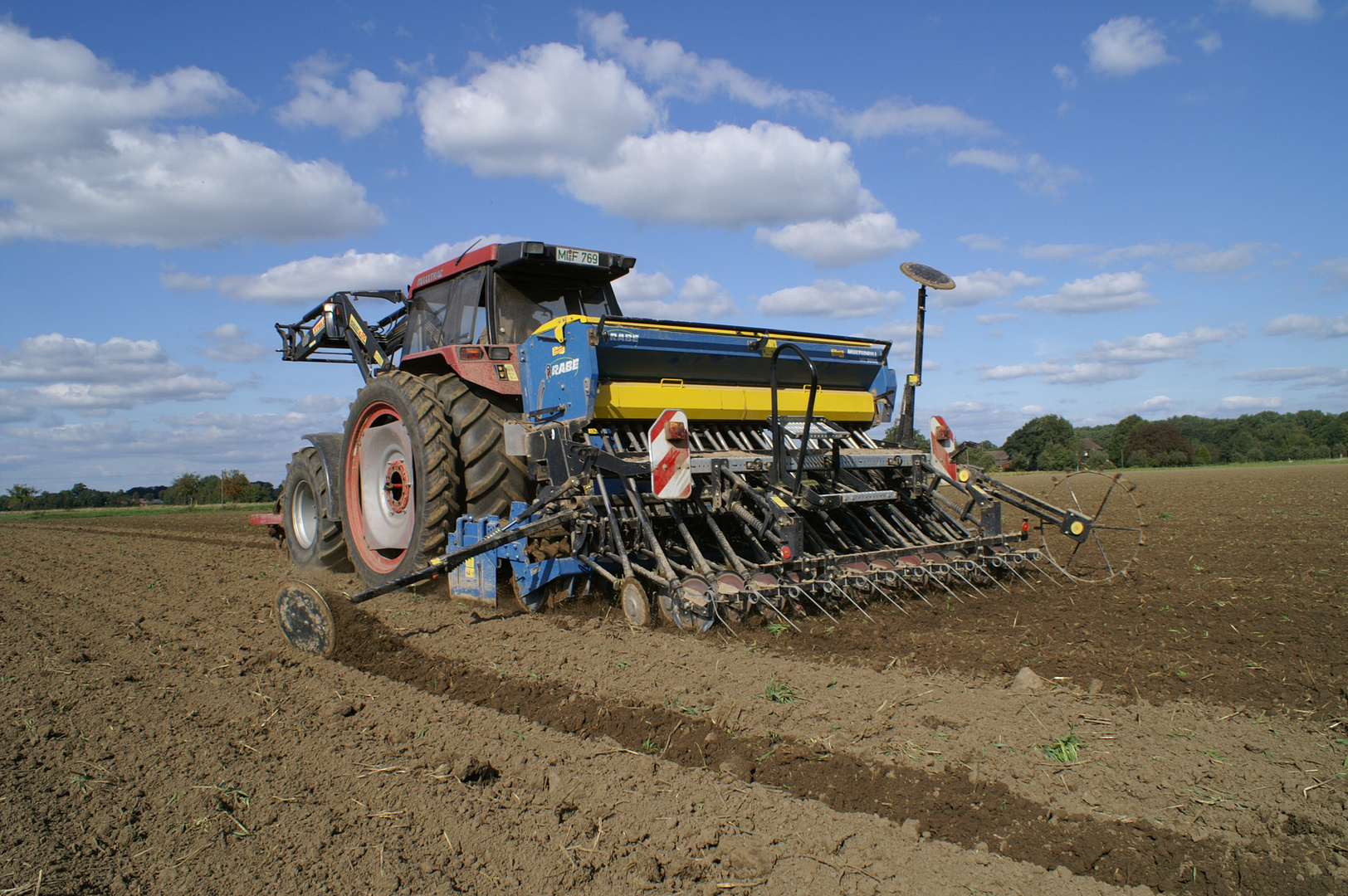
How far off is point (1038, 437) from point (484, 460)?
67.5 meters

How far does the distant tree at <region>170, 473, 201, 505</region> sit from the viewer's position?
34.8 metres

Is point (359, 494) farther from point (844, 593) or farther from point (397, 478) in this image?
point (844, 593)

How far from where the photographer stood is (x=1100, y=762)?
2689 millimetres

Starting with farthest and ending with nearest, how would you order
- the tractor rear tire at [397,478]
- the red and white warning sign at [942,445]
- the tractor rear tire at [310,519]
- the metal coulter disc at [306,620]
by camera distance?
the tractor rear tire at [310,519]
the red and white warning sign at [942,445]
the tractor rear tire at [397,478]
the metal coulter disc at [306,620]

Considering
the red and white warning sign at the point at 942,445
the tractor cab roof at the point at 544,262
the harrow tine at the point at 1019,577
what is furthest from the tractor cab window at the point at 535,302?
the harrow tine at the point at 1019,577

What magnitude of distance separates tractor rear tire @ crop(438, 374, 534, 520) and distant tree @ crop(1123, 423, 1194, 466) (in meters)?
63.9

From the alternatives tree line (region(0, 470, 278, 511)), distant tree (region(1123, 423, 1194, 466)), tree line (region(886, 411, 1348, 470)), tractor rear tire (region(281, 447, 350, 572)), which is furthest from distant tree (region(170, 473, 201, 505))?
distant tree (region(1123, 423, 1194, 466))

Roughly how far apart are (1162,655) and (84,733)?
4.79m

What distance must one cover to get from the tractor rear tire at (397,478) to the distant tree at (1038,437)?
6377 cm

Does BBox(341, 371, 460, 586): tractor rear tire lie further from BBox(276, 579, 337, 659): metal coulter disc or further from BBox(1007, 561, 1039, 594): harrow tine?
BBox(1007, 561, 1039, 594): harrow tine

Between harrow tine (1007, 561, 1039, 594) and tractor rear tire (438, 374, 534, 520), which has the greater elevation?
tractor rear tire (438, 374, 534, 520)

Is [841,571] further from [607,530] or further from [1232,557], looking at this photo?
[1232,557]

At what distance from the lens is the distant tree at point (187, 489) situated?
114 ft

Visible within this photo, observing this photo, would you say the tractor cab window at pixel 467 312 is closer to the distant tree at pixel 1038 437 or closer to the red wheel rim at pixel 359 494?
the red wheel rim at pixel 359 494
